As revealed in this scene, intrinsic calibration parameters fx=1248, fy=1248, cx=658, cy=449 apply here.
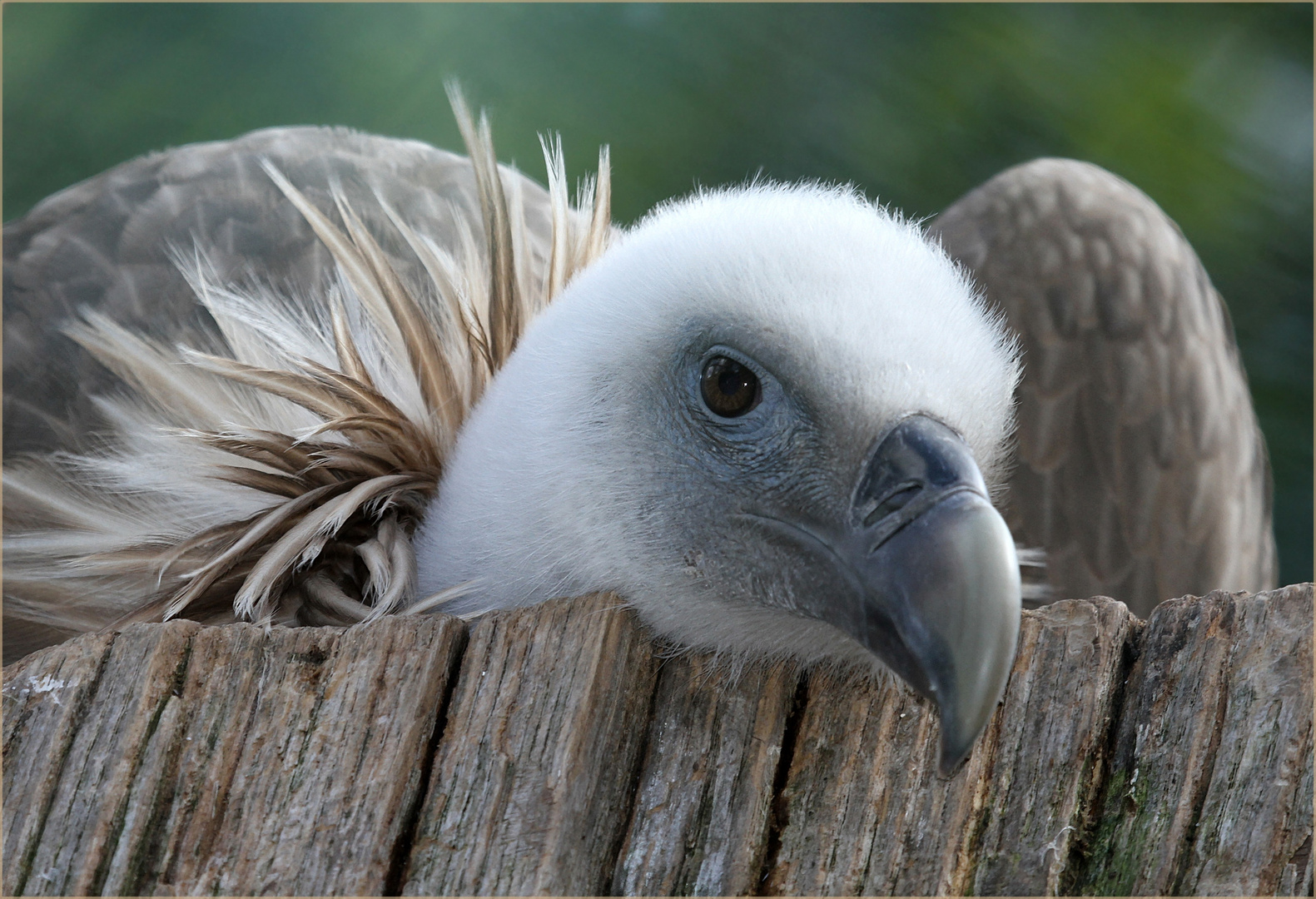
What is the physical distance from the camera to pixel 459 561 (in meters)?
1.72

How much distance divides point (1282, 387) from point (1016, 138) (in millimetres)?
1319

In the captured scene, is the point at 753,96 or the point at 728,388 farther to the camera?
the point at 753,96

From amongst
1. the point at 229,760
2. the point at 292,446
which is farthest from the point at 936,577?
the point at 292,446

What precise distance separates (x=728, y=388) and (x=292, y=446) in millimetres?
648

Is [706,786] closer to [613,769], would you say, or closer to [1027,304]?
[613,769]

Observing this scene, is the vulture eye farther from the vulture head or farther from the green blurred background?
the green blurred background

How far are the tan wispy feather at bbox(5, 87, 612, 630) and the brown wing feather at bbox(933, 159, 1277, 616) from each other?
1266mm

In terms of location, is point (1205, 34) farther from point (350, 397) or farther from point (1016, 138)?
point (350, 397)

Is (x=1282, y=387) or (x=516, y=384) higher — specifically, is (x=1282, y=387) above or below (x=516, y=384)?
below

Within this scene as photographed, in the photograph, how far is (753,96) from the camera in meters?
4.71

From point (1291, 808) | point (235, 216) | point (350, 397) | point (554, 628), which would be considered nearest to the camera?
point (1291, 808)

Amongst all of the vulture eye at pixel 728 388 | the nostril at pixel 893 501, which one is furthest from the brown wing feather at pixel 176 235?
the nostril at pixel 893 501

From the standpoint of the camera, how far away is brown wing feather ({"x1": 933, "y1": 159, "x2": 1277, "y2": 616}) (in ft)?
9.05

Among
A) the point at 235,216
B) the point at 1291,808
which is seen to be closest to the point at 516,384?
the point at 1291,808
